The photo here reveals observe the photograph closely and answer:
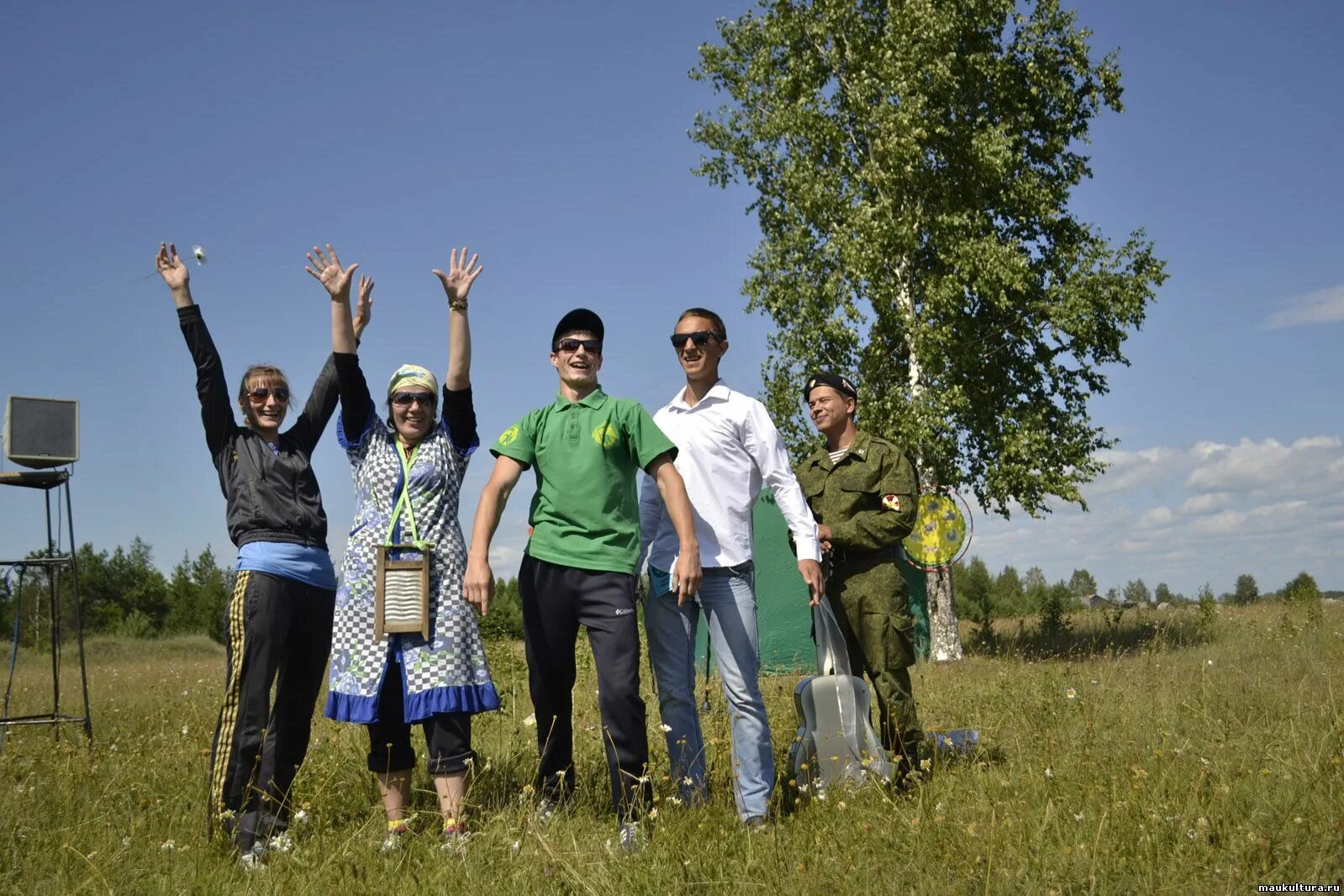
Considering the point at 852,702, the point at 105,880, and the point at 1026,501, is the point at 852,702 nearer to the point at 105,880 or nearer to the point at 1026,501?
the point at 105,880

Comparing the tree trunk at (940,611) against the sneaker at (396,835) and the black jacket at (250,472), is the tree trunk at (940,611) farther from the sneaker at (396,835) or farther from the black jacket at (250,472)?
the black jacket at (250,472)

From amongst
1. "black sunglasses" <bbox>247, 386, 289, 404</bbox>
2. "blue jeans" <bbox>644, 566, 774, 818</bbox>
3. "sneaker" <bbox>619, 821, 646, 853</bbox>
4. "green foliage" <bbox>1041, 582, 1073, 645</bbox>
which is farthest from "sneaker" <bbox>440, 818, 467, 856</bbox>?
"green foliage" <bbox>1041, 582, 1073, 645</bbox>

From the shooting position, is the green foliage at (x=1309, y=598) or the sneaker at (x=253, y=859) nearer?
the sneaker at (x=253, y=859)

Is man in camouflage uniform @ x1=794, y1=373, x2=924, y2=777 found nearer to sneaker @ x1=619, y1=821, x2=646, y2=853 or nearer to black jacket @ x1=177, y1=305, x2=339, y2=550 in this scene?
sneaker @ x1=619, y1=821, x2=646, y2=853

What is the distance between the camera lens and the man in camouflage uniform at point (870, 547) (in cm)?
506

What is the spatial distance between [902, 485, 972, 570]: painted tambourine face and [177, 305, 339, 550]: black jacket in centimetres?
1130

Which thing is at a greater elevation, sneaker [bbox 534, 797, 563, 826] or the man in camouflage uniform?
the man in camouflage uniform

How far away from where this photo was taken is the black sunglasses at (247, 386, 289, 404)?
4.52m

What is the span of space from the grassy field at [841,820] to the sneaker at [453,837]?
4 centimetres

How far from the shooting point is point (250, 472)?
14.4 feet

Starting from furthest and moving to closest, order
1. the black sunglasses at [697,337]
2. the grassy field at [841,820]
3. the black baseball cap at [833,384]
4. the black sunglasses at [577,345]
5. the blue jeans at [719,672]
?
the black baseball cap at [833,384], the black sunglasses at [697,337], the black sunglasses at [577,345], the blue jeans at [719,672], the grassy field at [841,820]

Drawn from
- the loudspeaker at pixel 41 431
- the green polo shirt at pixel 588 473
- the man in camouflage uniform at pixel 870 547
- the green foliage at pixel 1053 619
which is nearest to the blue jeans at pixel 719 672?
the green polo shirt at pixel 588 473

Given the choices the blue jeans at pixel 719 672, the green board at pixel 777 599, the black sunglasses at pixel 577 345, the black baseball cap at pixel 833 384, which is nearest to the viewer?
the blue jeans at pixel 719 672

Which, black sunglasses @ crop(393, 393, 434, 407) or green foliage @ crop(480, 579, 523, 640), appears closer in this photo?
black sunglasses @ crop(393, 393, 434, 407)
